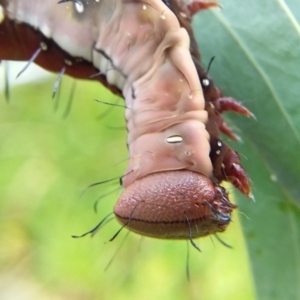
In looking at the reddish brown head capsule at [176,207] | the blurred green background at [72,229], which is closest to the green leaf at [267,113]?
the reddish brown head capsule at [176,207]

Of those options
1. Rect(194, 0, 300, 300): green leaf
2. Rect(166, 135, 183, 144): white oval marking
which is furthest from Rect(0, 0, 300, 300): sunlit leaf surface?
Rect(166, 135, 183, 144): white oval marking

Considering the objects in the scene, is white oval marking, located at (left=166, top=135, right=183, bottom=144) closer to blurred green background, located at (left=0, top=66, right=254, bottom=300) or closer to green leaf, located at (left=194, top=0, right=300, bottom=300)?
green leaf, located at (left=194, top=0, right=300, bottom=300)

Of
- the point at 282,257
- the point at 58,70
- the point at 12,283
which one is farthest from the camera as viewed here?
the point at 12,283

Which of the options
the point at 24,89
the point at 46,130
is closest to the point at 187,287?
the point at 46,130

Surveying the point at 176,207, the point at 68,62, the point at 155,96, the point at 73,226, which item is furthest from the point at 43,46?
the point at 73,226

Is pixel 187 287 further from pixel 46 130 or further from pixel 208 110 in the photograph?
pixel 208 110

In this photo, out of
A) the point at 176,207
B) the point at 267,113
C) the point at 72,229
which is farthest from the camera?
the point at 72,229

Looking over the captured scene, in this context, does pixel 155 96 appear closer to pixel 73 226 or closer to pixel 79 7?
pixel 79 7
